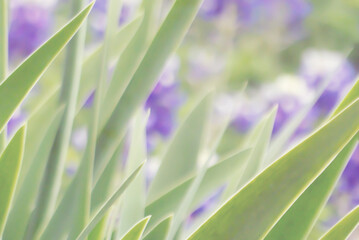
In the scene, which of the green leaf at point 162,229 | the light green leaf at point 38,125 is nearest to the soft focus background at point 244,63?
the light green leaf at point 38,125

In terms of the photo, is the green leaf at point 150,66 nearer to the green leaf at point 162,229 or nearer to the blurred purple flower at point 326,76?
the green leaf at point 162,229

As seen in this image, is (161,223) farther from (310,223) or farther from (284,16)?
(284,16)

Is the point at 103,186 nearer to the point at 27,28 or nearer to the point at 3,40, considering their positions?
the point at 3,40

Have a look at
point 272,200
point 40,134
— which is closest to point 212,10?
point 40,134

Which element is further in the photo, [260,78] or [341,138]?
[260,78]

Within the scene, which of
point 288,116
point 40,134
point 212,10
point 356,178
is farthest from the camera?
point 212,10
